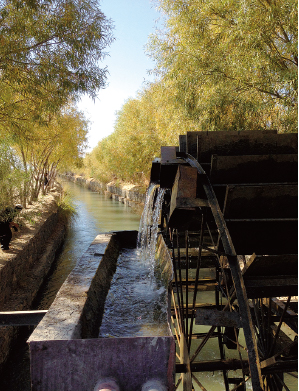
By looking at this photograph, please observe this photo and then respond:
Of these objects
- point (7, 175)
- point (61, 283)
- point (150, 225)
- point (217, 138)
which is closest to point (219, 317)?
point (217, 138)

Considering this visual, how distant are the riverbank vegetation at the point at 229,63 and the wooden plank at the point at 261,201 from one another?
3.60 metres

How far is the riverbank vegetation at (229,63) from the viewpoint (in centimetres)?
687

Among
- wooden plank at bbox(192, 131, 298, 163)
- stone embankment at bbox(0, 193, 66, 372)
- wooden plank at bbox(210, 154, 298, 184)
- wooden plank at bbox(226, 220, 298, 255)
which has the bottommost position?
stone embankment at bbox(0, 193, 66, 372)

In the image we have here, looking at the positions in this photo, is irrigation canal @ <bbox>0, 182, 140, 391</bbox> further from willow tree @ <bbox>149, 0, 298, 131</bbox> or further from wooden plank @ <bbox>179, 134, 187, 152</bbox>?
willow tree @ <bbox>149, 0, 298, 131</bbox>

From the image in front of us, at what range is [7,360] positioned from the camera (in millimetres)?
5766

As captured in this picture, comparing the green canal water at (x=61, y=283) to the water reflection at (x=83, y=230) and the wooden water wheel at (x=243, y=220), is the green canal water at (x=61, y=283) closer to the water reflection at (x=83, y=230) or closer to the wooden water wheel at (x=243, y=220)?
the water reflection at (x=83, y=230)

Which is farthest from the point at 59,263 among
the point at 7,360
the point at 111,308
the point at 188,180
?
the point at 188,180

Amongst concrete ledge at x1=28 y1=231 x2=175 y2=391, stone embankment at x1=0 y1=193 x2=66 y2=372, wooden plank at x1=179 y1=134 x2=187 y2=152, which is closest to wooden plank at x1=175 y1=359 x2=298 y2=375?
concrete ledge at x1=28 y1=231 x2=175 y2=391

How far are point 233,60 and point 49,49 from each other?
159 inches

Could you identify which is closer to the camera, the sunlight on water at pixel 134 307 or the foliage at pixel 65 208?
the sunlight on water at pixel 134 307

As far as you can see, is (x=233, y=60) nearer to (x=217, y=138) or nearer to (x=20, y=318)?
(x=217, y=138)

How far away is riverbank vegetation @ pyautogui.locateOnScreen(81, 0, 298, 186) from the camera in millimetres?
6867

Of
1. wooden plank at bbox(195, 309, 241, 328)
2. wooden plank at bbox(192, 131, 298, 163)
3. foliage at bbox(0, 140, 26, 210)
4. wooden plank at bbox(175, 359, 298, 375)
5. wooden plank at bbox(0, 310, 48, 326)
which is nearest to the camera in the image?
wooden plank at bbox(195, 309, 241, 328)

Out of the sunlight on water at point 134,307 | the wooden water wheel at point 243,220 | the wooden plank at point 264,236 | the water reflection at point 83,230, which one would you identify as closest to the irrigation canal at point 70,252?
the water reflection at point 83,230
